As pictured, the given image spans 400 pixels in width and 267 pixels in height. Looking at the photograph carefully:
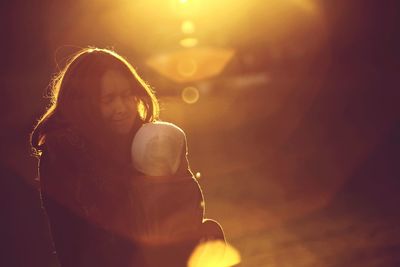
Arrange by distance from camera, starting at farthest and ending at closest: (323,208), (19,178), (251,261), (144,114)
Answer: (19,178) → (323,208) → (251,261) → (144,114)

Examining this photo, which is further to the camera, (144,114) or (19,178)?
(19,178)

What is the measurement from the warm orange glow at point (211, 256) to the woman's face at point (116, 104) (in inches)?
20.7

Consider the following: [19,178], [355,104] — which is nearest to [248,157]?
[19,178]

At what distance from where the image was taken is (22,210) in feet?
27.7

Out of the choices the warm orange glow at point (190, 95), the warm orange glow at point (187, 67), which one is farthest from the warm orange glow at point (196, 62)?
the warm orange glow at point (190, 95)

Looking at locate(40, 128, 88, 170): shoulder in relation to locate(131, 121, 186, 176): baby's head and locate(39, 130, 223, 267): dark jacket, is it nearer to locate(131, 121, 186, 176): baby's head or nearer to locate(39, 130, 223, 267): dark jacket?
locate(39, 130, 223, 267): dark jacket

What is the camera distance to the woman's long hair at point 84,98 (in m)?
2.25

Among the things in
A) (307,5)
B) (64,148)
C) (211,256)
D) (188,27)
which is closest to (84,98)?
(64,148)

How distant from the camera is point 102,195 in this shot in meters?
2.05

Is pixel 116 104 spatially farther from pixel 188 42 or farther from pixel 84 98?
pixel 188 42

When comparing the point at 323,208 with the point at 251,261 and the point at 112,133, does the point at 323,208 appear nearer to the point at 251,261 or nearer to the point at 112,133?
the point at 251,261

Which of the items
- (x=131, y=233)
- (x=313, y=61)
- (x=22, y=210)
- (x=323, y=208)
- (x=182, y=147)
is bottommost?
(x=131, y=233)

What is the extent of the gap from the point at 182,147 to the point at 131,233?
0.37 meters

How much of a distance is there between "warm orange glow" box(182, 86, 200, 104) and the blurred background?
0.19m
